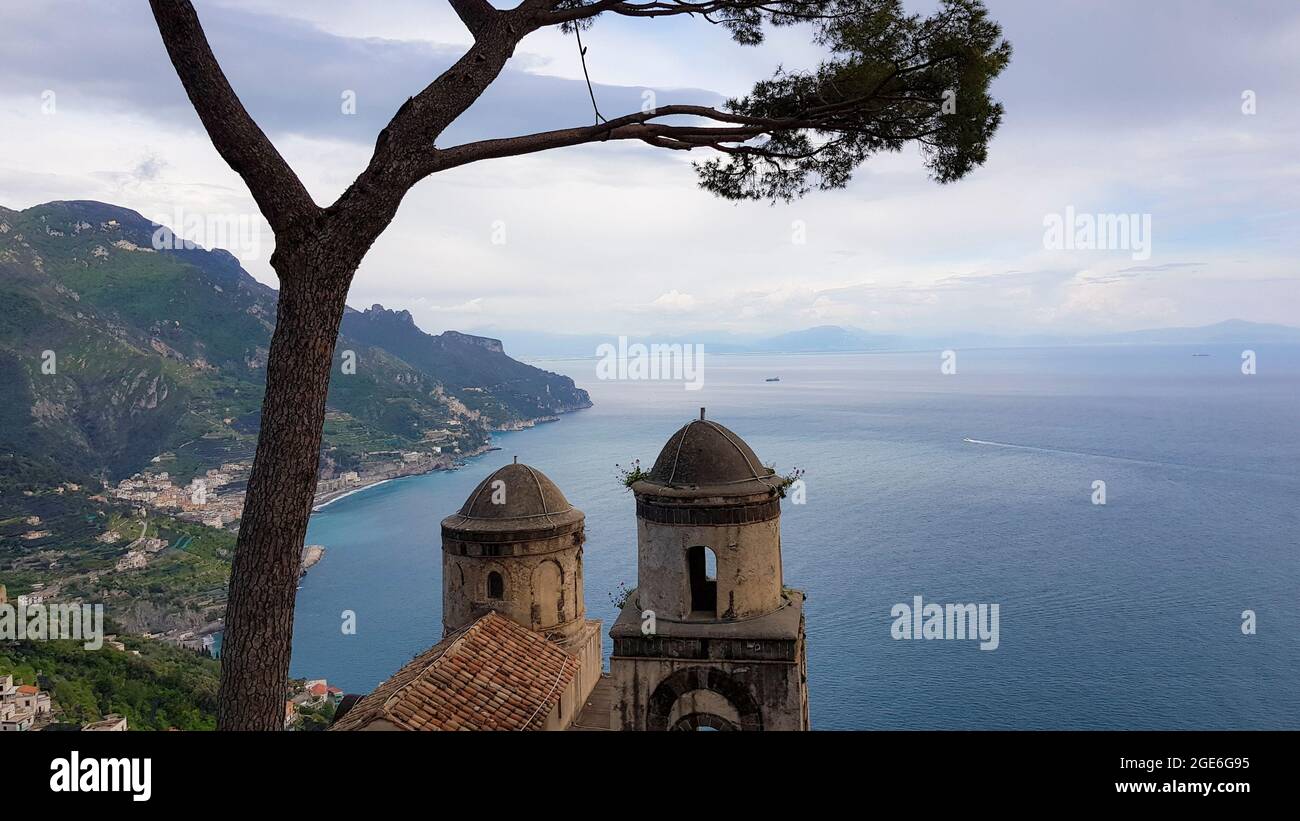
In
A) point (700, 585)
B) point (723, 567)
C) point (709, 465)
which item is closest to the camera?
point (723, 567)

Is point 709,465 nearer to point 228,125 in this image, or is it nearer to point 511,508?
point 511,508

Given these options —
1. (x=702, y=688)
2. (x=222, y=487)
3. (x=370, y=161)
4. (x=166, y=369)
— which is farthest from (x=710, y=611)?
(x=166, y=369)

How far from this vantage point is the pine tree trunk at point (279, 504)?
4840 mm

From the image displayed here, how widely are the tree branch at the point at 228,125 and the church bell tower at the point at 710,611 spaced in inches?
258

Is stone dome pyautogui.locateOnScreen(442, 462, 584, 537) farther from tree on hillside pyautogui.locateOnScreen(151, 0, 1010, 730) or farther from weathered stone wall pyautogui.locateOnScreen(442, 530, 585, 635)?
tree on hillside pyautogui.locateOnScreen(151, 0, 1010, 730)

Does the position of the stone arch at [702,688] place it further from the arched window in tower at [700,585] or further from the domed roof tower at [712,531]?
the arched window in tower at [700,585]

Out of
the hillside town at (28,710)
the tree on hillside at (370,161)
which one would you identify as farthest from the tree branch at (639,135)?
the hillside town at (28,710)

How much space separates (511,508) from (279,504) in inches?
393

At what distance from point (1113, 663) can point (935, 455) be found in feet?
156

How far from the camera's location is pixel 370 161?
5.36m

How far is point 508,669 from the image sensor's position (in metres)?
12.2

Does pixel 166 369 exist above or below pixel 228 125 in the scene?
above
